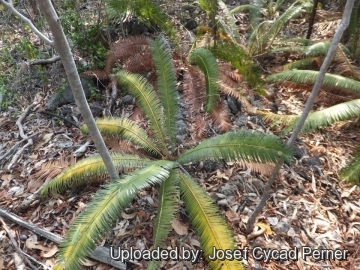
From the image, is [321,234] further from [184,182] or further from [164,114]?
[164,114]

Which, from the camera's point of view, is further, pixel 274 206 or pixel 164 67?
pixel 164 67

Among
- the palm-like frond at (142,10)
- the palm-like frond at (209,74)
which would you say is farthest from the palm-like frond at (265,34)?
the palm-like frond at (209,74)

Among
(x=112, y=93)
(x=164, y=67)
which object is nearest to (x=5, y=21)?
(x=112, y=93)

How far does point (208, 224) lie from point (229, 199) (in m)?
0.66

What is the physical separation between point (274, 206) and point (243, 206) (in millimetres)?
289

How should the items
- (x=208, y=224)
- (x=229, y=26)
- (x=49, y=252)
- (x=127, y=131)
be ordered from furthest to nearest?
(x=229, y=26)
(x=127, y=131)
(x=49, y=252)
(x=208, y=224)

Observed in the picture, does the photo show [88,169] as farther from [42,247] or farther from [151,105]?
[151,105]

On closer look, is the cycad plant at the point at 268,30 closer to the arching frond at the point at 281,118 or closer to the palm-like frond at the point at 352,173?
the arching frond at the point at 281,118

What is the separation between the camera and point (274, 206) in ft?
8.84

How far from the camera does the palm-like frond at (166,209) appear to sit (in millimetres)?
2084

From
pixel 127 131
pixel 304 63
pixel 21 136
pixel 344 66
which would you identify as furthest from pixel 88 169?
pixel 344 66

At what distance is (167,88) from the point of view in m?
3.01

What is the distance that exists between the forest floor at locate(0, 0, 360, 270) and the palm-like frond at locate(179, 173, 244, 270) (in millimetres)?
281

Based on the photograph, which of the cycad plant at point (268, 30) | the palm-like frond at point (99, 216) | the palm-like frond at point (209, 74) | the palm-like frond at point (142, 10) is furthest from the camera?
the cycad plant at point (268, 30)
